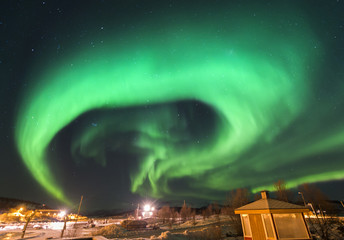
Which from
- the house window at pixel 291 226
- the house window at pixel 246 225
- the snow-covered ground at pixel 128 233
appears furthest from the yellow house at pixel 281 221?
the snow-covered ground at pixel 128 233

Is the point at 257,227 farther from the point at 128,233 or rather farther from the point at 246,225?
the point at 128,233

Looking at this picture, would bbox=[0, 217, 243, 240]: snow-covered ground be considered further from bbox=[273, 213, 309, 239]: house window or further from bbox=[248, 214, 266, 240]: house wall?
bbox=[273, 213, 309, 239]: house window

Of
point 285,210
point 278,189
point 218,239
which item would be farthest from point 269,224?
point 278,189

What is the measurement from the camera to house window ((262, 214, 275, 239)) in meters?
16.7

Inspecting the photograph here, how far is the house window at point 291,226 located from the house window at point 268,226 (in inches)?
22.5

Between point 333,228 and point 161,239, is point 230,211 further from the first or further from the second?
point 161,239

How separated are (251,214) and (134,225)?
134 ft

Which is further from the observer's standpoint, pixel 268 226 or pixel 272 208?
pixel 268 226

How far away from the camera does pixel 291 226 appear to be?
1688 centimetres

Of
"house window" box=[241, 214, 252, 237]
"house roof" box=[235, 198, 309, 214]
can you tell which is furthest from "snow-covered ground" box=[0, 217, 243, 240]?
"house roof" box=[235, 198, 309, 214]

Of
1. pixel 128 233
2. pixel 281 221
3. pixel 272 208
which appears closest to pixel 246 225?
pixel 281 221

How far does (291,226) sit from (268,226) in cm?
202

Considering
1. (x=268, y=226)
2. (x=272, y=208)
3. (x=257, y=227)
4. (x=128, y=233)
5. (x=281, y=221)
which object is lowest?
(x=128, y=233)

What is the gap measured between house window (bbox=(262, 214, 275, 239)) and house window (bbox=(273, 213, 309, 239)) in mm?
570
